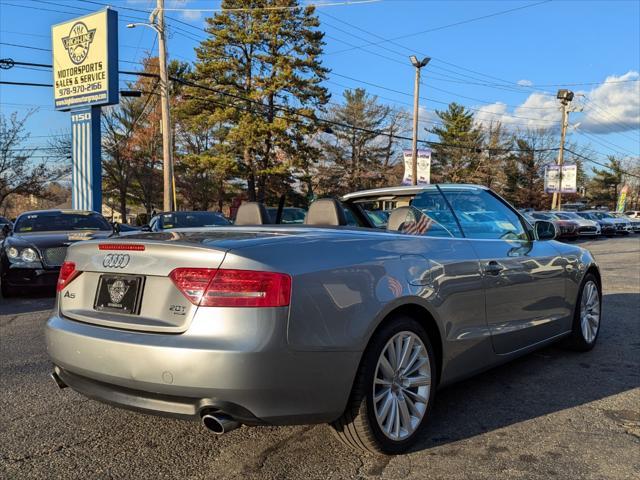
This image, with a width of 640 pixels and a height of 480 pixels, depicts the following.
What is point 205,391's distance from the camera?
2551mm

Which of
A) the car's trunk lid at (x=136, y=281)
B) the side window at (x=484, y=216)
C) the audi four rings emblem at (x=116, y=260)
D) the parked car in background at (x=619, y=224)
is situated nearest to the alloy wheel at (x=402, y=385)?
the car's trunk lid at (x=136, y=281)

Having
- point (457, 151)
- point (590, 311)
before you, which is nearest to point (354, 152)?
point (457, 151)

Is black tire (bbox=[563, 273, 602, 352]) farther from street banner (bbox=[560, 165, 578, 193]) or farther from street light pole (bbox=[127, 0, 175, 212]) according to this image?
street banner (bbox=[560, 165, 578, 193])

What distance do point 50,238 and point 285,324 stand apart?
7.41 metres

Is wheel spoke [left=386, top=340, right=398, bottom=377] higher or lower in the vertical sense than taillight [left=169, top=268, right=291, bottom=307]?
lower

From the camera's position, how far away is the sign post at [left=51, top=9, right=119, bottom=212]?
18188mm

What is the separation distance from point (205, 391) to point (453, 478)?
1.37m

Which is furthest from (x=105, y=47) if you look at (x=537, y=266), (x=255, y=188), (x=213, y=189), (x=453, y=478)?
(x=213, y=189)

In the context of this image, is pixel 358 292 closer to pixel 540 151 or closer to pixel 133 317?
pixel 133 317

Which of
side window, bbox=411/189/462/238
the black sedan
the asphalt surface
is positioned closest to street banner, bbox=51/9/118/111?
the black sedan

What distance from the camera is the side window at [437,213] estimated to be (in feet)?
13.2

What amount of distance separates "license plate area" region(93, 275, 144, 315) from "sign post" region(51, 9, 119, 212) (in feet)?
55.1

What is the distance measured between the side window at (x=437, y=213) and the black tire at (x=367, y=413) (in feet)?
3.46

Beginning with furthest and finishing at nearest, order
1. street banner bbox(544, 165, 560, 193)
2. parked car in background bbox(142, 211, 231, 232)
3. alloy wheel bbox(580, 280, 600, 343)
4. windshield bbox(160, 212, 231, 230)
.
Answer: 1. street banner bbox(544, 165, 560, 193)
2. windshield bbox(160, 212, 231, 230)
3. parked car in background bbox(142, 211, 231, 232)
4. alloy wheel bbox(580, 280, 600, 343)
